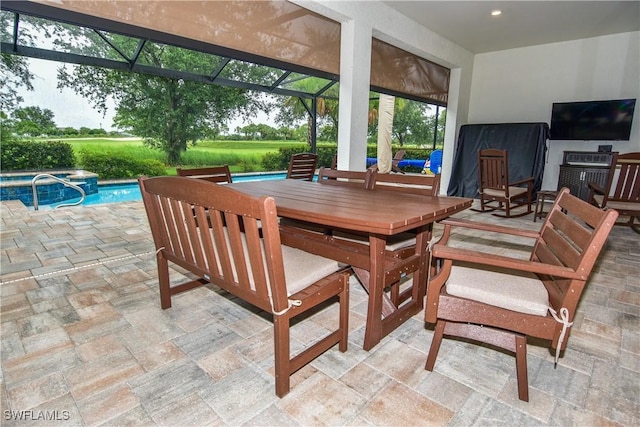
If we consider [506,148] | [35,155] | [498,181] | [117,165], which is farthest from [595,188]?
[35,155]

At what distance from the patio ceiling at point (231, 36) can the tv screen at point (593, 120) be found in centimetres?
232

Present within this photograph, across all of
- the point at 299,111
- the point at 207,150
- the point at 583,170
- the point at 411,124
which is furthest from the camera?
the point at 411,124

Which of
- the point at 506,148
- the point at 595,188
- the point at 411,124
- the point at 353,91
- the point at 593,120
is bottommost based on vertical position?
the point at 595,188

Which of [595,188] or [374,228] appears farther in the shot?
[595,188]

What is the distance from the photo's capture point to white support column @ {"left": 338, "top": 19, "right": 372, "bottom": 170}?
13.4 ft

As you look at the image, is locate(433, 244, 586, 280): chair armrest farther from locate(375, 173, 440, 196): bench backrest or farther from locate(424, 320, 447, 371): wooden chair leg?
locate(375, 173, 440, 196): bench backrest

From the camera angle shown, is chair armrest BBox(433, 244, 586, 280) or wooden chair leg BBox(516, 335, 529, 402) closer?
chair armrest BBox(433, 244, 586, 280)

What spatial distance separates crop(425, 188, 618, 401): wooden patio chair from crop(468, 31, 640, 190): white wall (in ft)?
19.2

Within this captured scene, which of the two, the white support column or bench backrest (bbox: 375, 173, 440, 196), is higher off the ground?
the white support column

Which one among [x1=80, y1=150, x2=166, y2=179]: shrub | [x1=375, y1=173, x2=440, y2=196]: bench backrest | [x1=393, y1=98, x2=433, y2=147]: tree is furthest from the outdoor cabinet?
[x1=80, y1=150, x2=166, y2=179]: shrub

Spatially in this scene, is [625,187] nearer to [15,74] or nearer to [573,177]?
[573,177]

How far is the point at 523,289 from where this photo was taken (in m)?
1.35

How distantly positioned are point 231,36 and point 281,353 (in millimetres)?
3206

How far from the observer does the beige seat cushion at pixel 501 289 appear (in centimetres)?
126
